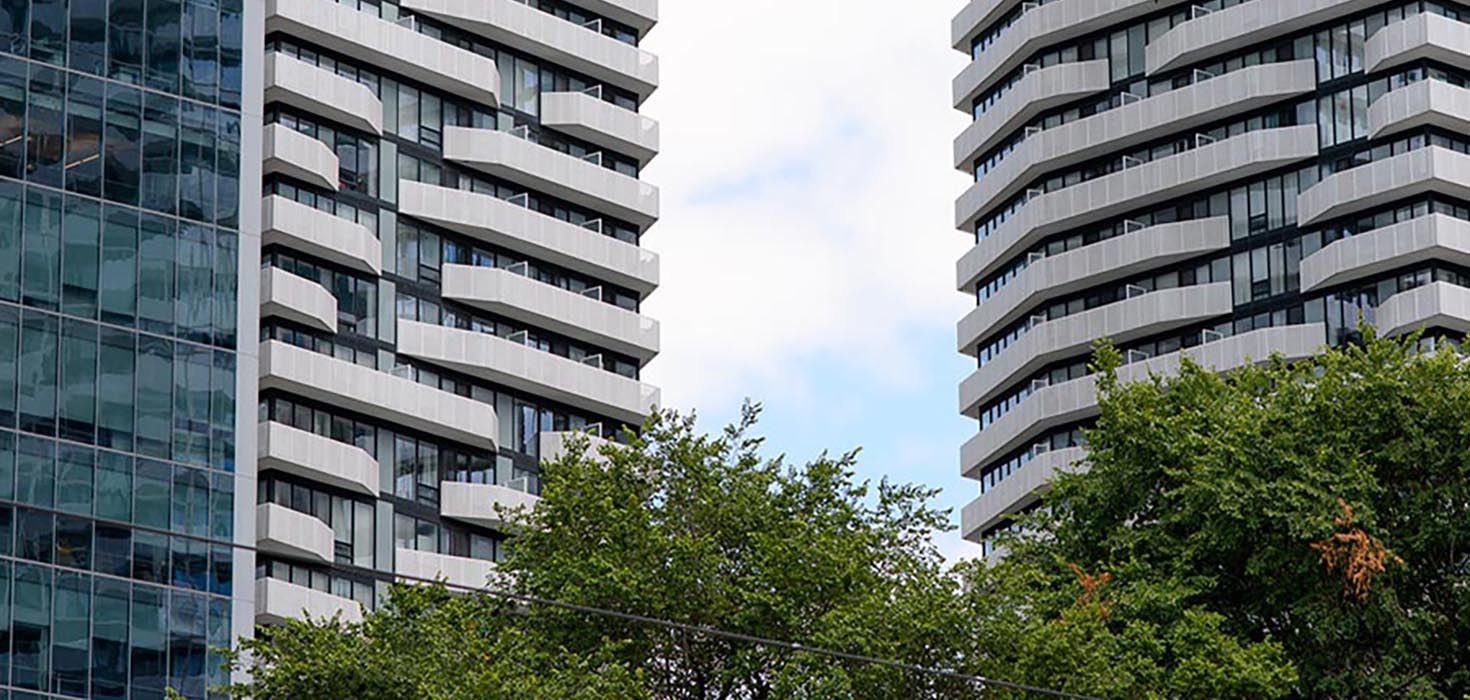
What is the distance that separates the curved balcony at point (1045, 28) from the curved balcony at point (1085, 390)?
13.5 meters

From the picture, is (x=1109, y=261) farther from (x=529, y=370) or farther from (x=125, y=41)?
(x=125, y=41)

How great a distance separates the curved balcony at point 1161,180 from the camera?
11412 cm

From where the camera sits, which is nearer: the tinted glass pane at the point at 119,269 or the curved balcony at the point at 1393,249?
the tinted glass pane at the point at 119,269

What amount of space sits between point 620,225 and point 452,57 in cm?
1033

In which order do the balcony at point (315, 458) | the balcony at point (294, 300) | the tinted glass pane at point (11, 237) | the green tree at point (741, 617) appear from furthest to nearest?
the balcony at point (294, 300)
the balcony at point (315, 458)
the tinted glass pane at point (11, 237)
the green tree at point (741, 617)

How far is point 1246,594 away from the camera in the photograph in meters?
67.4

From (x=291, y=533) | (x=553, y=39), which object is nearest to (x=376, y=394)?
(x=291, y=533)

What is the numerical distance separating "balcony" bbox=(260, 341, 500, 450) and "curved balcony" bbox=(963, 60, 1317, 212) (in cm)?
2434

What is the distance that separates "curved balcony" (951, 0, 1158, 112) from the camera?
119m

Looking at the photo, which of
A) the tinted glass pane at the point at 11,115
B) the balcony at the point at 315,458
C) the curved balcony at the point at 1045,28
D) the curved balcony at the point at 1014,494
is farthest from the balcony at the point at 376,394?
the curved balcony at the point at 1045,28

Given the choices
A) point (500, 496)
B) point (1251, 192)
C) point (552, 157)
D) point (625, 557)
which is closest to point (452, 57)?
point (552, 157)

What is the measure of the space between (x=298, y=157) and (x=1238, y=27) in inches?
1366

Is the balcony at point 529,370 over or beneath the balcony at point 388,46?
beneath

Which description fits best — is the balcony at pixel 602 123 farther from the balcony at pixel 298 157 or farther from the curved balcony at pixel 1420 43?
the curved balcony at pixel 1420 43
